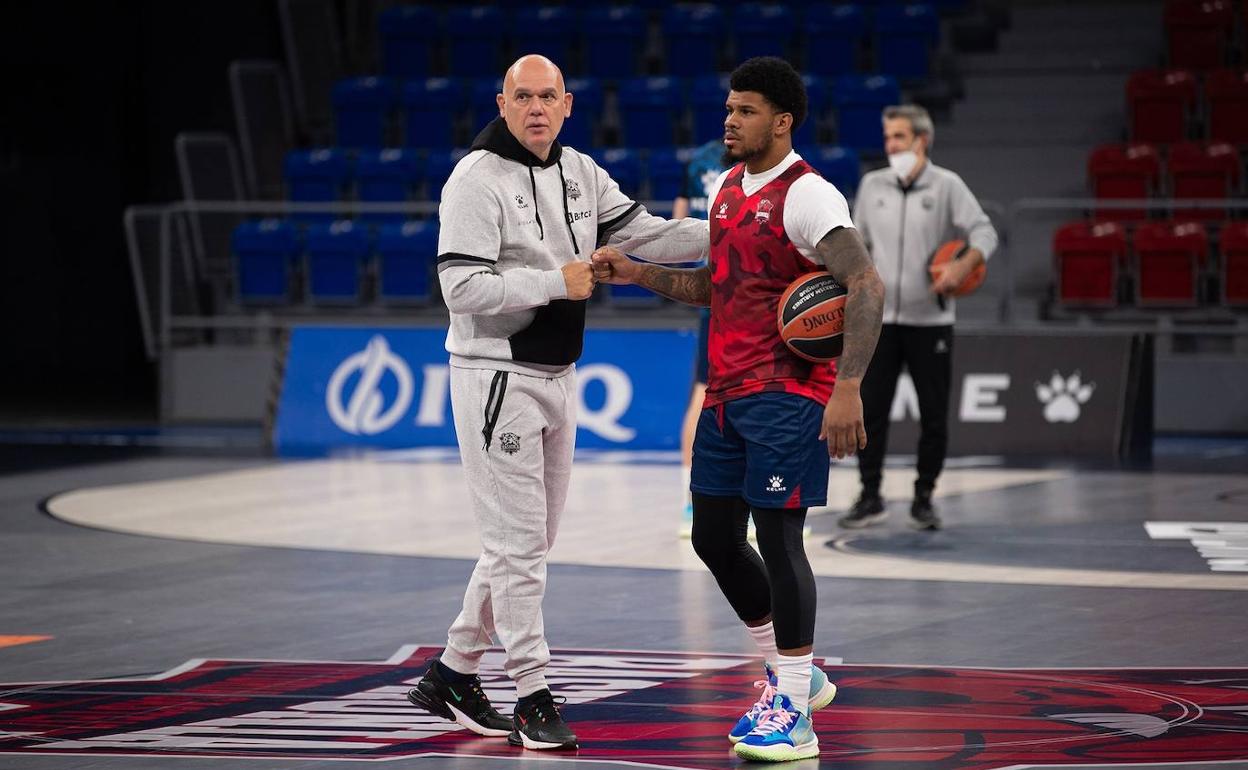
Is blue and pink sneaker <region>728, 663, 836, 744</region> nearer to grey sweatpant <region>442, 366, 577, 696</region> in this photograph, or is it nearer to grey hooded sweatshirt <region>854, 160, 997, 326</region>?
grey sweatpant <region>442, 366, 577, 696</region>

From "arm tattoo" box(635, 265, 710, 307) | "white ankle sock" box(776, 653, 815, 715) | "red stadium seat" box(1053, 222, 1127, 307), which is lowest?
"white ankle sock" box(776, 653, 815, 715)

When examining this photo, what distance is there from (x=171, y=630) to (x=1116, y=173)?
11427 millimetres

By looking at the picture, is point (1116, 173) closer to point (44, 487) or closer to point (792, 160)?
point (44, 487)

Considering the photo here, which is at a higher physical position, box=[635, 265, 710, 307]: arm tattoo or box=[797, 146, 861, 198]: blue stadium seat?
box=[797, 146, 861, 198]: blue stadium seat

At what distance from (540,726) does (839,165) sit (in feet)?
38.2

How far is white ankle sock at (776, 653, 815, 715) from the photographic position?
5.36m

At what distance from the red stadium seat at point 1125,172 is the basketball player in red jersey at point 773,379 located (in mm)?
11678

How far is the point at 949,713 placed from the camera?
5781 millimetres

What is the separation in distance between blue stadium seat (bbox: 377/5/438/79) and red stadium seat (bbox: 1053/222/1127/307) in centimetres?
786

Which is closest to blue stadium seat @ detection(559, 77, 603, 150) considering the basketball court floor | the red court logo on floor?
the basketball court floor

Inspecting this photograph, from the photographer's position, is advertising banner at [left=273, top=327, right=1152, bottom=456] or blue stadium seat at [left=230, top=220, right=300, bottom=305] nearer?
advertising banner at [left=273, top=327, right=1152, bottom=456]

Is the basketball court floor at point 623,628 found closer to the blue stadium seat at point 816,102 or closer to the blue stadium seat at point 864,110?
the blue stadium seat at point 864,110

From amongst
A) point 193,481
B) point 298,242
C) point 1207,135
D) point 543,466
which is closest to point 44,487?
point 193,481

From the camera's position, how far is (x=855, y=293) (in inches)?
208
